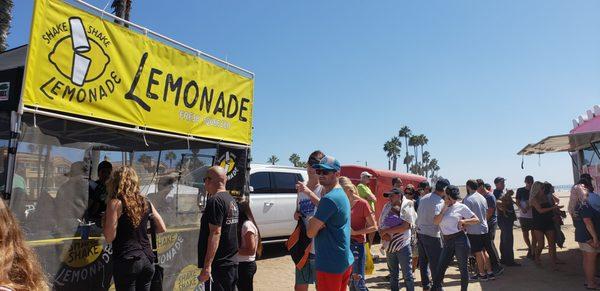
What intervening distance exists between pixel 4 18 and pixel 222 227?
12.8 m

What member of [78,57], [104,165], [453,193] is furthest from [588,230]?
[78,57]

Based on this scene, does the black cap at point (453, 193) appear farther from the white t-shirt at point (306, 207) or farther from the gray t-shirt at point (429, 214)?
the white t-shirt at point (306, 207)

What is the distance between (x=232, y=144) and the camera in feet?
21.8

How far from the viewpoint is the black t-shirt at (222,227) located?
3863 mm

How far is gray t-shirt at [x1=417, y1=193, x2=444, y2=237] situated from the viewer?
6.04 m

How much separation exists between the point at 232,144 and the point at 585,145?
8927 mm

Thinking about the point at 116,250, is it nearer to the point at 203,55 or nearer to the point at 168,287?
the point at 168,287

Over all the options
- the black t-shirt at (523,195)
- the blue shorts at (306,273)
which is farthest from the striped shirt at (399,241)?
the black t-shirt at (523,195)

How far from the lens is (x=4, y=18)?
41.6ft

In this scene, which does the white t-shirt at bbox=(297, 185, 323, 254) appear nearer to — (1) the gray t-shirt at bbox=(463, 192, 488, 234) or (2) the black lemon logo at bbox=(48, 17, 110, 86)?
(2) the black lemon logo at bbox=(48, 17, 110, 86)

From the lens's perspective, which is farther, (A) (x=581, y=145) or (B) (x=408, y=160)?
(B) (x=408, y=160)

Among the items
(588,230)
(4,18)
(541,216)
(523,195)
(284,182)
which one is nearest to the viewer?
(588,230)

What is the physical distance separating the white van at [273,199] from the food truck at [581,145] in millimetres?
5841

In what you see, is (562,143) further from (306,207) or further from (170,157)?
(170,157)
